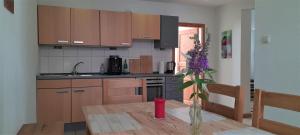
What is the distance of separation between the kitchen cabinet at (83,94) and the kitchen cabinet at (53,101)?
74 mm

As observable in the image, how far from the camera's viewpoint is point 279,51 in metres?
Result: 2.71

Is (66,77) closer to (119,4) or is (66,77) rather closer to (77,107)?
(77,107)

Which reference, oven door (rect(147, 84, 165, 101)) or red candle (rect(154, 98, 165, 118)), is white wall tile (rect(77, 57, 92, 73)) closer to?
oven door (rect(147, 84, 165, 101))

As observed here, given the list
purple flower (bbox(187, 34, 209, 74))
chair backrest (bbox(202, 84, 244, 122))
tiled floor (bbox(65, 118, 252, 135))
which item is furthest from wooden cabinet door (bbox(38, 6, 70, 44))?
purple flower (bbox(187, 34, 209, 74))

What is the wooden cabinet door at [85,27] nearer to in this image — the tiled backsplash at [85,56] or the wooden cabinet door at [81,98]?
the tiled backsplash at [85,56]

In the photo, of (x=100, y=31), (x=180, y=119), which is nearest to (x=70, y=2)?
(x=100, y=31)

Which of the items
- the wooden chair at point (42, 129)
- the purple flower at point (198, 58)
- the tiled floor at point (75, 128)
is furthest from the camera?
the tiled floor at point (75, 128)

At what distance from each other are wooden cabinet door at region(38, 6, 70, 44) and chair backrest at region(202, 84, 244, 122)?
2.70 m

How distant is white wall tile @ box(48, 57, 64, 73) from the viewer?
13.3 feet

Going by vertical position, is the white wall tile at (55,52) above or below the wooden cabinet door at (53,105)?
above

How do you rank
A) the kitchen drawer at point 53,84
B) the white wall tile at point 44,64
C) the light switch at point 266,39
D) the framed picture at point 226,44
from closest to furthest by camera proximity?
the light switch at point 266,39 → the kitchen drawer at point 53,84 → the white wall tile at point 44,64 → the framed picture at point 226,44

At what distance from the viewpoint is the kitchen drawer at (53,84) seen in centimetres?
349

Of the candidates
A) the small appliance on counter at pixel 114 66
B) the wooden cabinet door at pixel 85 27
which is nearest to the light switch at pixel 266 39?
the small appliance on counter at pixel 114 66

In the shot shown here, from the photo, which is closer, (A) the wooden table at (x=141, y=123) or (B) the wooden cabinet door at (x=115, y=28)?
(A) the wooden table at (x=141, y=123)
